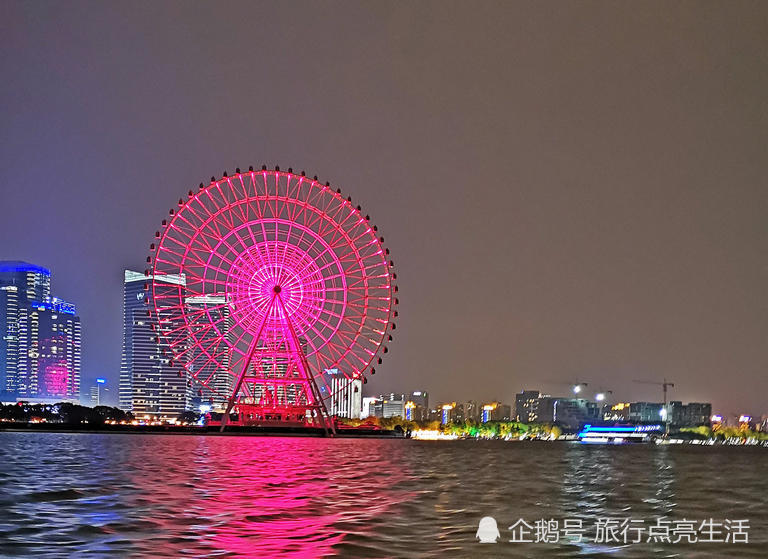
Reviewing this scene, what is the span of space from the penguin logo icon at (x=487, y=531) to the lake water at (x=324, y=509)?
9.8 inches

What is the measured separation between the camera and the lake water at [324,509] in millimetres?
21203

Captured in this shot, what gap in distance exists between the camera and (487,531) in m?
24.4

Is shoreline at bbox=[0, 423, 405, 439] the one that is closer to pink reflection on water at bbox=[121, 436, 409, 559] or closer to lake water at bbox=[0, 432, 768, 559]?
lake water at bbox=[0, 432, 768, 559]

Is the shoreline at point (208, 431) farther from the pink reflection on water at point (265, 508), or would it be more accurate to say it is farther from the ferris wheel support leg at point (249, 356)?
the pink reflection on water at point (265, 508)

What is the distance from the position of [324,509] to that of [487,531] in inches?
256

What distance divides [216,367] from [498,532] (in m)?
66.7

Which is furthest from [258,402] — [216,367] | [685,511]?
[685,511]

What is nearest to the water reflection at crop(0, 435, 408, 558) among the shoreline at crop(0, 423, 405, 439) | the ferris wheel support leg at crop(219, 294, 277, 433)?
the ferris wheel support leg at crop(219, 294, 277, 433)

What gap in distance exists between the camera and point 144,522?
82.2 feet

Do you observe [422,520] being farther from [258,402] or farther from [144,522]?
[258,402]

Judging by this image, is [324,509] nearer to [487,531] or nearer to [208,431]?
[487,531]

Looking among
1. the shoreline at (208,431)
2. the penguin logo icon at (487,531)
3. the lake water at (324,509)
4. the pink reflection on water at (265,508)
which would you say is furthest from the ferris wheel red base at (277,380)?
the penguin logo icon at (487,531)

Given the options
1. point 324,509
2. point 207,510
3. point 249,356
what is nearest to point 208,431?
point 249,356

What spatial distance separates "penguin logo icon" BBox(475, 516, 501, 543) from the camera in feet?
74.2
